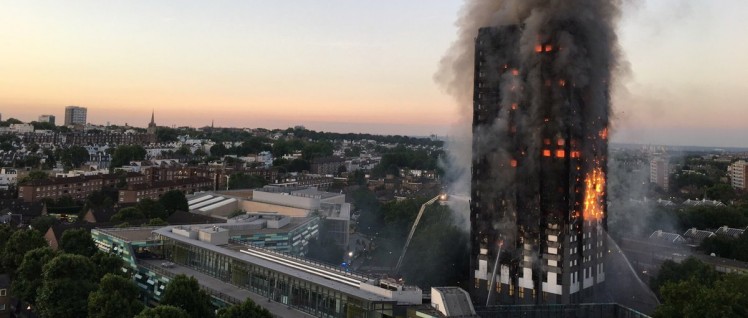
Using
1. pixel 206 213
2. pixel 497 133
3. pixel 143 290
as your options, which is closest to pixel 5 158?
pixel 206 213

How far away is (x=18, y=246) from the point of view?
42.3 metres

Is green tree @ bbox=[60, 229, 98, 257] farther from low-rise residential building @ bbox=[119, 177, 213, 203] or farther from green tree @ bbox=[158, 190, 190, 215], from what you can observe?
low-rise residential building @ bbox=[119, 177, 213, 203]

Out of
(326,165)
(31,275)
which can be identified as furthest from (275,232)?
(326,165)

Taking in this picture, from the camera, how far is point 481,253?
46.2m

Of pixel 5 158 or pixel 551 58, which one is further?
pixel 5 158

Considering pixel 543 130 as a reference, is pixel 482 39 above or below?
above

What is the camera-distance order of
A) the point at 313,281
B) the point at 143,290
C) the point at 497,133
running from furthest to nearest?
the point at 497,133 < the point at 143,290 < the point at 313,281

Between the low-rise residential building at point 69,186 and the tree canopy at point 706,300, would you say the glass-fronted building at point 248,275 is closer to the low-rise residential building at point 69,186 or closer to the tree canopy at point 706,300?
the tree canopy at point 706,300

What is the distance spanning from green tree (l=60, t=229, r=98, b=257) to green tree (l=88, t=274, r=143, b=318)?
41.1ft

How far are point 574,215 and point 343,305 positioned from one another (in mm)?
21073

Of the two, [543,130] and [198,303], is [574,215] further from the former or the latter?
[198,303]

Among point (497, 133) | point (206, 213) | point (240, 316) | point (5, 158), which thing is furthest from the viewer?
→ point (5, 158)

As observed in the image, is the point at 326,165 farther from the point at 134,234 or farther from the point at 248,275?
the point at 248,275

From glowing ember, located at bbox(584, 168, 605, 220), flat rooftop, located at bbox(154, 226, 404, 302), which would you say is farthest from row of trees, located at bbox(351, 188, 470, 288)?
flat rooftop, located at bbox(154, 226, 404, 302)
